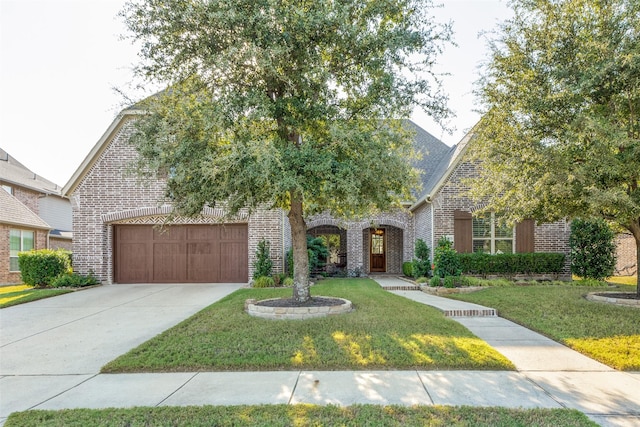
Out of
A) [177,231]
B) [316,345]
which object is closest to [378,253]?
[177,231]

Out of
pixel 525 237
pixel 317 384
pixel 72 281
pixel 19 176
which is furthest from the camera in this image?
pixel 19 176

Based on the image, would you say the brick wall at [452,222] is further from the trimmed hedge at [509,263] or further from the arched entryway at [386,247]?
the arched entryway at [386,247]

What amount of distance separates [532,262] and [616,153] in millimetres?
6471

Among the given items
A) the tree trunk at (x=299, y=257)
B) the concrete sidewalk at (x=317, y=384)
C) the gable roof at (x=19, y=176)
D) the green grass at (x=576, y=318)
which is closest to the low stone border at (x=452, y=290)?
the green grass at (x=576, y=318)

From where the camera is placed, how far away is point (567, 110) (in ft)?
28.5

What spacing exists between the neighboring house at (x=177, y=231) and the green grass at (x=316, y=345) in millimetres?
6351

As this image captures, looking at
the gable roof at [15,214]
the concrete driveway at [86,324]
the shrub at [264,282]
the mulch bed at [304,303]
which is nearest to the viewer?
the concrete driveway at [86,324]

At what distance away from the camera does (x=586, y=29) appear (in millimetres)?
8352

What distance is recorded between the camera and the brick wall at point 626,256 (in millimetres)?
17547

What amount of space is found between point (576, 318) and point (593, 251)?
702 centimetres

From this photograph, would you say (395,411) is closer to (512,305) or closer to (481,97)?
(512,305)

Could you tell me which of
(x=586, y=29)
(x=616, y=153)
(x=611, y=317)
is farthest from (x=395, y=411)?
(x=586, y=29)

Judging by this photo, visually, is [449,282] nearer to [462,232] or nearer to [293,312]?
[462,232]

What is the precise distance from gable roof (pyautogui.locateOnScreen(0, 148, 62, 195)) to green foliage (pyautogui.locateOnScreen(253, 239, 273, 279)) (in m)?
15.1
